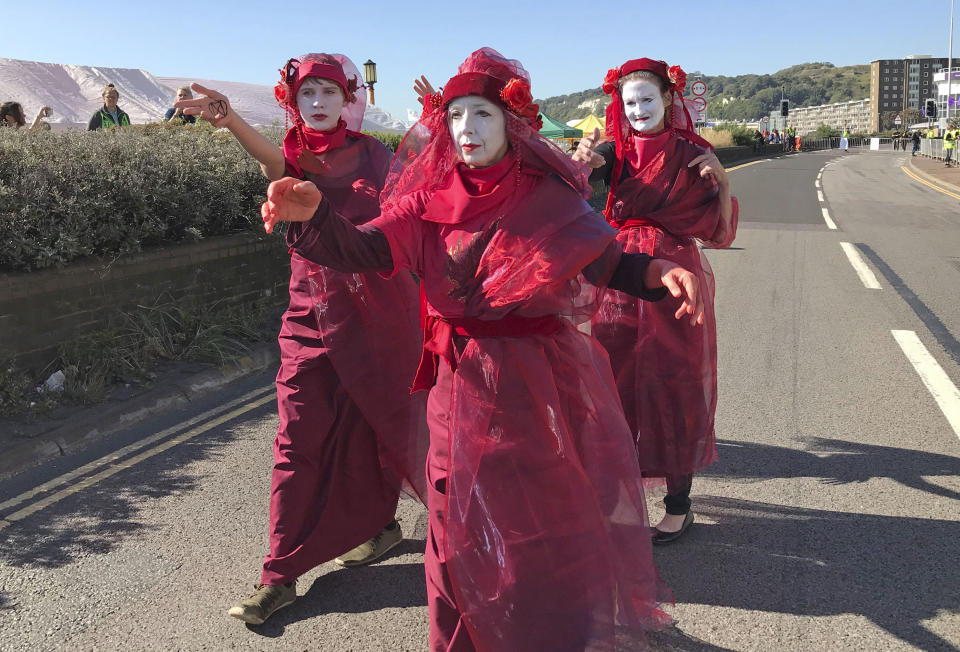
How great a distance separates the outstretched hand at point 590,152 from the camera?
144 inches

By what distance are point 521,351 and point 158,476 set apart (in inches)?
112

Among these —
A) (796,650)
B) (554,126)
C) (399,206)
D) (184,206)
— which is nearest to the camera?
(399,206)

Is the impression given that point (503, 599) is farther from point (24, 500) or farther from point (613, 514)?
point (24, 500)

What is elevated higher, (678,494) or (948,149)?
(678,494)

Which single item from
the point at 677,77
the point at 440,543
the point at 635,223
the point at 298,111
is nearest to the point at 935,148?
the point at 677,77

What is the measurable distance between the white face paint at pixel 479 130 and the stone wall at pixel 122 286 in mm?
4010

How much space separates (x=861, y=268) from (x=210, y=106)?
10.4 m

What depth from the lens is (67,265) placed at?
19.2 feet

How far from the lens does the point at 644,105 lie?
12.0 ft

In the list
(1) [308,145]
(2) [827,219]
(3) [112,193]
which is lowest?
(2) [827,219]

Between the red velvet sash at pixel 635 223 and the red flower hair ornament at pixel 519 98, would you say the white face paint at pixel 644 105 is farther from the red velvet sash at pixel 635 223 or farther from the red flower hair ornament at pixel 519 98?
the red flower hair ornament at pixel 519 98

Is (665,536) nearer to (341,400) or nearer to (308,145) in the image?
(341,400)

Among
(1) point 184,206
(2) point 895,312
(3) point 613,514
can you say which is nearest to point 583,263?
(3) point 613,514

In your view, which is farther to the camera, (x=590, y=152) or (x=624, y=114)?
(x=624, y=114)
